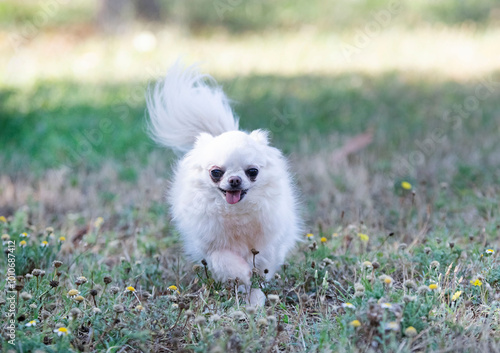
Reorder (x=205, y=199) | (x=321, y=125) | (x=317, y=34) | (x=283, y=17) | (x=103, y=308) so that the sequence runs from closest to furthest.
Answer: (x=103, y=308) → (x=205, y=199) → (x=321, y=125) → (x=317, y=34) → (x=283, y=17)

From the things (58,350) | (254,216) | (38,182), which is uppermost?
(254,216)

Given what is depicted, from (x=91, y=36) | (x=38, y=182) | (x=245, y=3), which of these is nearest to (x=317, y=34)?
(x=245, y=3)

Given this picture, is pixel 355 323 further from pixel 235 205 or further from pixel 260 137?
pixel 260 137

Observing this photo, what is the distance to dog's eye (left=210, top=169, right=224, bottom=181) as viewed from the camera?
114 inches

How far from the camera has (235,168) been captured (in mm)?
2875

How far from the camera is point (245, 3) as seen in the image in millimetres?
13008

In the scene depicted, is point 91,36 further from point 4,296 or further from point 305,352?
point 305,352

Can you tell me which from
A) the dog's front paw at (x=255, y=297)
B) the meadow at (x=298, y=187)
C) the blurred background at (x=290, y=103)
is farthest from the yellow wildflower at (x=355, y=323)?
the blurred background at (x=290, y=103)

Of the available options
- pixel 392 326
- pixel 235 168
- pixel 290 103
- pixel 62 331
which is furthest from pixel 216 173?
pixel 290 103

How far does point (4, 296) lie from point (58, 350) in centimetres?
76

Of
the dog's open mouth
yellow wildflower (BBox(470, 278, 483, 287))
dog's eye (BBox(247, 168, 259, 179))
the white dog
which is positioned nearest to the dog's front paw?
the white dog

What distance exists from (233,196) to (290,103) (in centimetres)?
412

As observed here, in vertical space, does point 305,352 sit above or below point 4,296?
above

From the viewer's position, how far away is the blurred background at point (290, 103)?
4.49 meters
